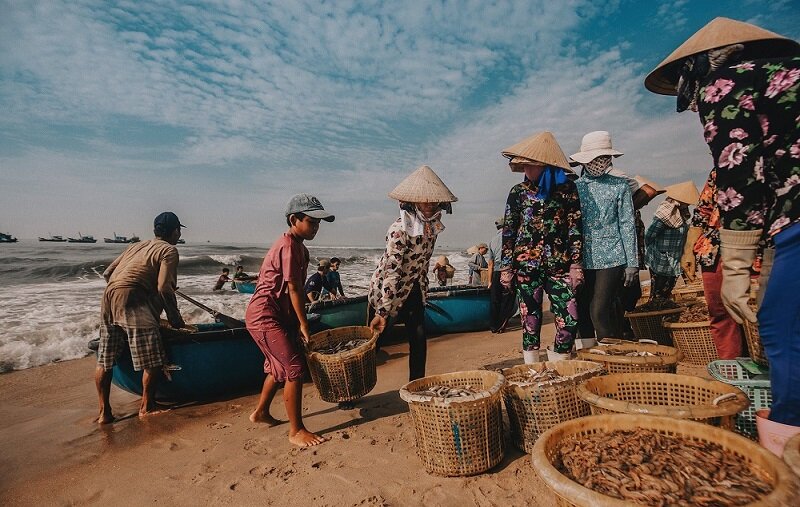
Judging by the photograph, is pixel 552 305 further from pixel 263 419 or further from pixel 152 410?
pixel 152 410

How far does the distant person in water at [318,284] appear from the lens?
9779 millimetres

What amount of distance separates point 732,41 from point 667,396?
1965mm

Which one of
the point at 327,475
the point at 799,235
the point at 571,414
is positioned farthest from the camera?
the point at 327,475

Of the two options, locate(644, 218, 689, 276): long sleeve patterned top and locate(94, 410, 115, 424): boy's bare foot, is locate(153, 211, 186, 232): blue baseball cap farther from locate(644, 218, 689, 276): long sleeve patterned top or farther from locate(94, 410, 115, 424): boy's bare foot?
locate(644, 218, 689, 276): long sleeve patterned top

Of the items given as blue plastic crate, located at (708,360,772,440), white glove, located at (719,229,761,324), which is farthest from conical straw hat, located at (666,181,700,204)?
white glove, located at (719,229,761,324)

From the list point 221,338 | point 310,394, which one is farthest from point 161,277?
point 310,394

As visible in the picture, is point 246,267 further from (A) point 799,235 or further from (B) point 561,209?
(A) point 799,235

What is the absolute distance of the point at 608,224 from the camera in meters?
3.92

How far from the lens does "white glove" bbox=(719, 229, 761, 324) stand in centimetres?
172

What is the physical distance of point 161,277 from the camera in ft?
14.8

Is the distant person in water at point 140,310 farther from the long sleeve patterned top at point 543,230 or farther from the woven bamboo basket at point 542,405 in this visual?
the woven bamboo basket at point 542,405

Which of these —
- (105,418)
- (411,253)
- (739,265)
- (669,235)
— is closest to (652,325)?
(669,235)

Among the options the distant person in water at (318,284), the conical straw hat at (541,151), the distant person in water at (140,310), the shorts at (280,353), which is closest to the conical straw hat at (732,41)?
the conical straw hat at (541,151)

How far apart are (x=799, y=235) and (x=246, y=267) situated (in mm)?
33576
